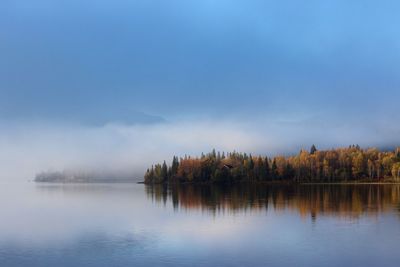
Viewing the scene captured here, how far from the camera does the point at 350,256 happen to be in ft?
100.0

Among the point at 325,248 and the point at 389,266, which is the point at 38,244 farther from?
the point at 389,266

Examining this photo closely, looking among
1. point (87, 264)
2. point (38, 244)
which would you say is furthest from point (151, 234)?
point (87, 264)

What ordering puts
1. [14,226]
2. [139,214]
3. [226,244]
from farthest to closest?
[139,214] < [14,226] < [226,244]

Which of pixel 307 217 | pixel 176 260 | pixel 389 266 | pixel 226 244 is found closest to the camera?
pixel 389 266

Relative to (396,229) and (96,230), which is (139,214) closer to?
(96,230)

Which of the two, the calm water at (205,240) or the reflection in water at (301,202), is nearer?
the calm water at (205,240)

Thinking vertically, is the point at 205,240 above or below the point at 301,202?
above

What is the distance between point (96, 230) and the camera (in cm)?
4375

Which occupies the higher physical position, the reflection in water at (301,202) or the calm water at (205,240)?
the calm water at (205,240)

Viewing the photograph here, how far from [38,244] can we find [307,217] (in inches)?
1153

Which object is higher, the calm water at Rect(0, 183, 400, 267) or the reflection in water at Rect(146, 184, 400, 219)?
the calm water at Rect(0, 183, 400, 267)

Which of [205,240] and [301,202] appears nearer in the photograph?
[205,240]

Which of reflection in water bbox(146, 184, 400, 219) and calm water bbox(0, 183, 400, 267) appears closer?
calm water bbox(0, 183, 400, 267)

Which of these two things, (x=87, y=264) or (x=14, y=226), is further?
(x=14, y=226)
